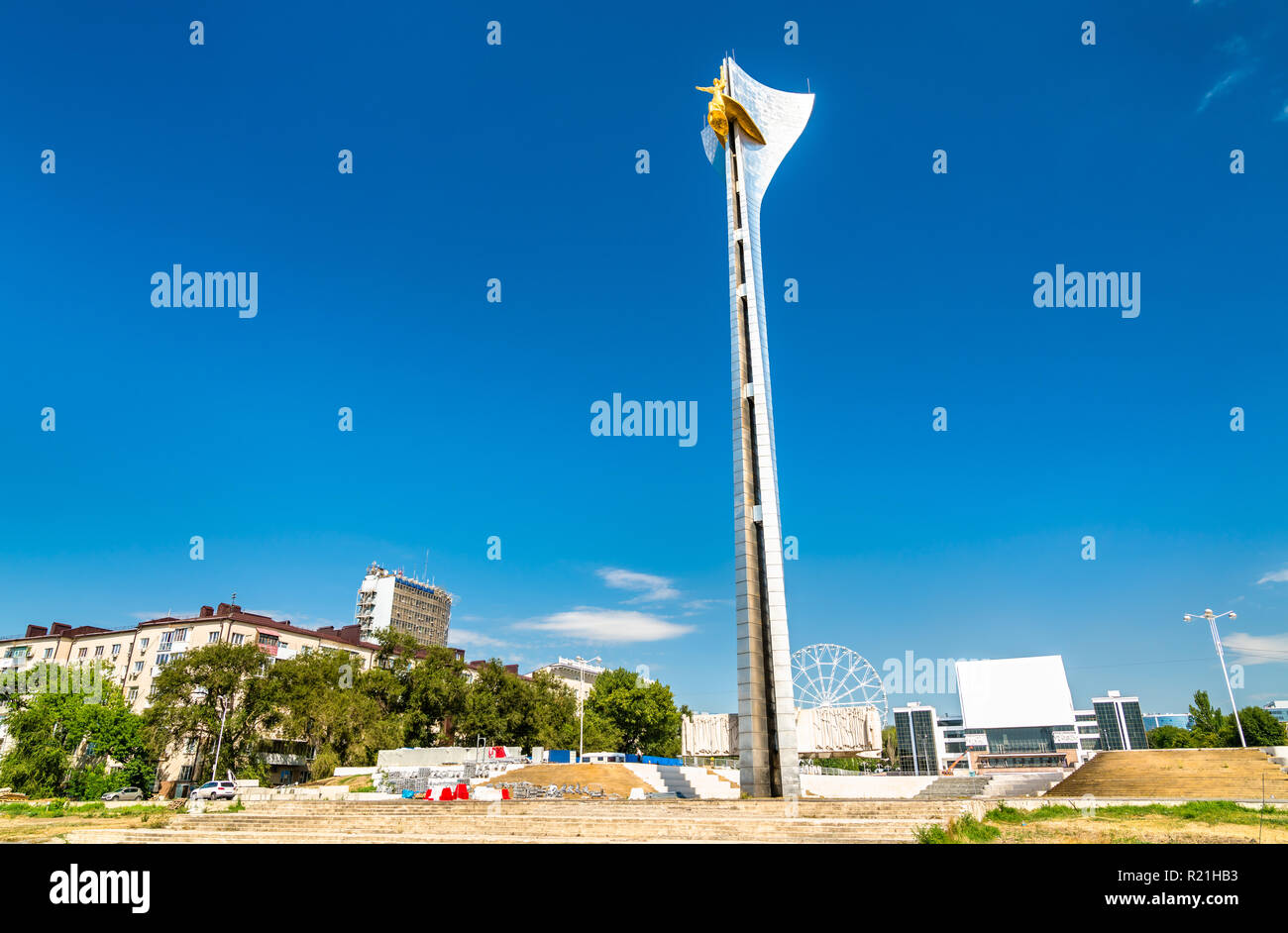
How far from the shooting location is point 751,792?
82.8 ft

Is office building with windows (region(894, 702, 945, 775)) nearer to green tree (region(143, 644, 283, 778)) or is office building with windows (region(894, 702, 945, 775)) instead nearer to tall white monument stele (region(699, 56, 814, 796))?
green tree (region(143, 644, 283, 778))

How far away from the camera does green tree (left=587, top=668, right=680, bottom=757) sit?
74.1 m

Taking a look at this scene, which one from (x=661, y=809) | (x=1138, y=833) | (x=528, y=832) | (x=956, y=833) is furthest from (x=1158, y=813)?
(x=528, y=832)

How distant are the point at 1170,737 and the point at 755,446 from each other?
9563 centimetres

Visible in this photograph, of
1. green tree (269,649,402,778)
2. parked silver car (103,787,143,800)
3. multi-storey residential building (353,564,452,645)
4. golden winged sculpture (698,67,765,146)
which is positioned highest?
golden winged sculpture (698,67,765,146)

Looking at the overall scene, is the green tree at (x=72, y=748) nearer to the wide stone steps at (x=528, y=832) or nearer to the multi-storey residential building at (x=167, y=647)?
the multi-storey residential building at (x=167, y=647)

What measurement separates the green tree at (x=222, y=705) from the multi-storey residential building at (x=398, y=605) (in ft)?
195

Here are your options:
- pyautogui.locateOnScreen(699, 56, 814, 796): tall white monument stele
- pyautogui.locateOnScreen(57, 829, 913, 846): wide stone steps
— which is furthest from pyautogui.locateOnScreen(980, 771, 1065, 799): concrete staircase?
pyautogui.locateOnScreen(57, 829, 913, 846): wide stone steps

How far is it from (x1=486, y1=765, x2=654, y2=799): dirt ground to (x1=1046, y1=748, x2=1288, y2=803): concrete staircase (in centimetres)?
2065

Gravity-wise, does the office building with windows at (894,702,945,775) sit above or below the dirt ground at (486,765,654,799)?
below

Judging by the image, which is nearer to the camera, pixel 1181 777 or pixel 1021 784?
pixel 1181 777

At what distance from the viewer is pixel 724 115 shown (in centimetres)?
3506

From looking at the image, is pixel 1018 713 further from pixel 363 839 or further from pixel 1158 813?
pixel 363 839
